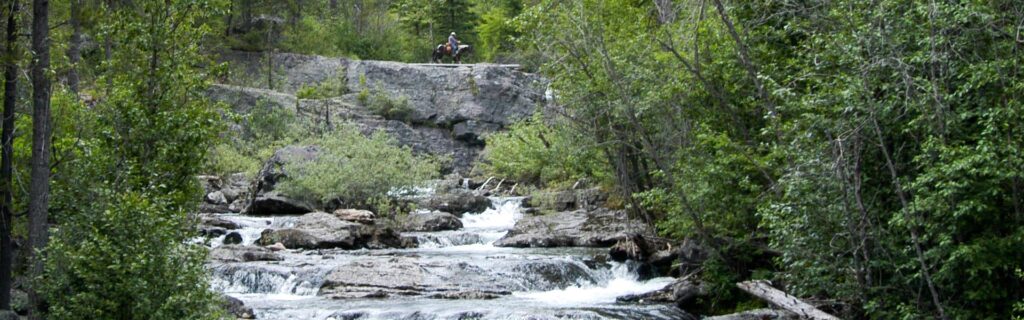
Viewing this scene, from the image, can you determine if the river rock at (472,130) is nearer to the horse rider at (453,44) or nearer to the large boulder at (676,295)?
the horse rider at (453,44)

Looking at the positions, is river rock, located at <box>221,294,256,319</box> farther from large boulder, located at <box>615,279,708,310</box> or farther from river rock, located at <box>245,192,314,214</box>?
river rock, located at <box>245,192,314,214</box>

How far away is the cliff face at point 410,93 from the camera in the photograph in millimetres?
42125

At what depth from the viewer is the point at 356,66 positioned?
45.2 m

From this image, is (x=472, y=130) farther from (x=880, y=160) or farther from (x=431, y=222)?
(x=880, y=160)

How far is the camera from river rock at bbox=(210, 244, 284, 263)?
2002 centimetres

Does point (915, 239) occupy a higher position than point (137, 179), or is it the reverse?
point (137, 179)

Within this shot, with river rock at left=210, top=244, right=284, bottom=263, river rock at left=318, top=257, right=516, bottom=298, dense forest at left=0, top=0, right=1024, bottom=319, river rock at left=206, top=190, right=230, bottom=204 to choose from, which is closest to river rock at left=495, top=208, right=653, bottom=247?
river rock at left=318, top=257, right=516, bottom=298

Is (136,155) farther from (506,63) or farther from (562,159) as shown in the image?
(506,63)

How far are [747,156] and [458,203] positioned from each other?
16.5m

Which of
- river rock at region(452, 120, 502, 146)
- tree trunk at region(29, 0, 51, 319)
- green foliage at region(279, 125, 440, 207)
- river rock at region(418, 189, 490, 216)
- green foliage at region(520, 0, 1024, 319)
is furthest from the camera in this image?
river rock at region(452, 120, 502, 146)

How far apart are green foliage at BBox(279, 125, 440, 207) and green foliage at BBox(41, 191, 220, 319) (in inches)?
670

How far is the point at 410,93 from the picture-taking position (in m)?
44.1

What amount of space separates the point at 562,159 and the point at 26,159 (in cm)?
1243

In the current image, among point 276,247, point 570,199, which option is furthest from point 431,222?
point 276,247
